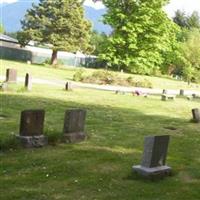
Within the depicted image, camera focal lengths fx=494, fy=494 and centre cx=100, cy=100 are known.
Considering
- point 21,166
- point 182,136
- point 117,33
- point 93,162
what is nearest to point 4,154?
point 21,166

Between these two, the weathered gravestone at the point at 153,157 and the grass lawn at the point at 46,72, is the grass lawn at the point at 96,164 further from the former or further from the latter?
the grass lawn at the point at 46,72

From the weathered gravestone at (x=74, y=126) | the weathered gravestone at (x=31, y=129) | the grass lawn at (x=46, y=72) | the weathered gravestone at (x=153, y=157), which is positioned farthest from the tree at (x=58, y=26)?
the weathered gravestone at (x=153, y=157)

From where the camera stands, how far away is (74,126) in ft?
38.0

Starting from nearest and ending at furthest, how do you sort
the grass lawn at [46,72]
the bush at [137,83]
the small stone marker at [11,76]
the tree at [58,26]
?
the small stone marker at [11,76], the bush at [137,83], the grass lawn at [46,72], the tree at [58,26]

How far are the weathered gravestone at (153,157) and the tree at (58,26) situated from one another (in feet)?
160

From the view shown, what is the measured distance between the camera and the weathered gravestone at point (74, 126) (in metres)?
11.4

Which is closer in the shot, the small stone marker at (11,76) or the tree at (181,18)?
the small stone marker at (11,76)

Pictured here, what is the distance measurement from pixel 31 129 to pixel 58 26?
48791 mm

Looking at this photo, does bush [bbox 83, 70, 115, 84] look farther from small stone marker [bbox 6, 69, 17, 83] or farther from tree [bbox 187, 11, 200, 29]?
tree [bbox 187, 11, 200, 29]

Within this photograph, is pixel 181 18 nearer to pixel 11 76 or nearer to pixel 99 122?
pixel 11 76

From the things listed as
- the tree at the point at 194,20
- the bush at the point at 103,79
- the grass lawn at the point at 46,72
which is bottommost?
the grass lawn at the point at 46,72

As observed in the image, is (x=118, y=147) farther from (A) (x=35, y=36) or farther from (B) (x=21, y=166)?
(A) (x=35, y=36)

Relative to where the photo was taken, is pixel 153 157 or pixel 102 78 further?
pixel 102 78

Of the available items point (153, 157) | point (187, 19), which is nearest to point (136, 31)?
point (153, 157)
